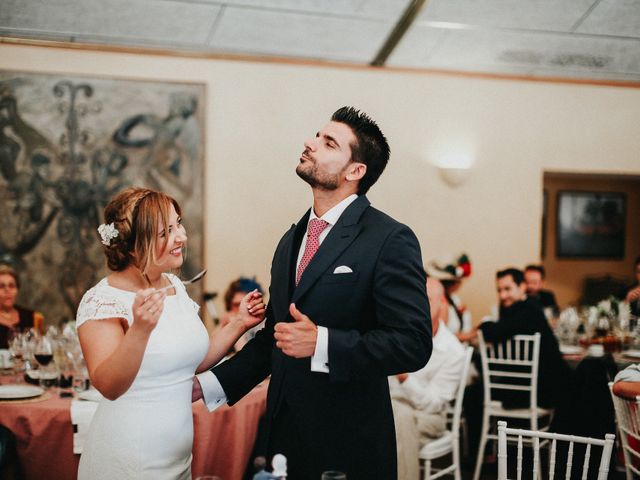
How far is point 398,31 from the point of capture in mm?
5832

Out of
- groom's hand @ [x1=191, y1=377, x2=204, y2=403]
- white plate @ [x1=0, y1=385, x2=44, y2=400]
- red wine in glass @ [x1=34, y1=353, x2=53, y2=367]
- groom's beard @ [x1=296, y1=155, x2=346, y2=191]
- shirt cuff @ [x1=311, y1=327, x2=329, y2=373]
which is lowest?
white plate @ [x1=0, y1=385, x2=44, y2=400]

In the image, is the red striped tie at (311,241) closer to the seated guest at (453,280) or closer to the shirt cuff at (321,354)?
the shirt cuff at (321,354)

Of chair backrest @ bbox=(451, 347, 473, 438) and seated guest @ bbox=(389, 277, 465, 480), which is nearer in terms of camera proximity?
seated guest @ bbox=(389, 277, 465, 480)

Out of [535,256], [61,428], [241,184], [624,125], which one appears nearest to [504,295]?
[535,256]

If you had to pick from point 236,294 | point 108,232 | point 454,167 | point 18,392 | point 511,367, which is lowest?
point 511,367

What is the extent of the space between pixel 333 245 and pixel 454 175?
4.83m

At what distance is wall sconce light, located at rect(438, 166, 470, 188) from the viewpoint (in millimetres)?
6555

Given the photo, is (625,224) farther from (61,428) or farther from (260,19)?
(61,428)

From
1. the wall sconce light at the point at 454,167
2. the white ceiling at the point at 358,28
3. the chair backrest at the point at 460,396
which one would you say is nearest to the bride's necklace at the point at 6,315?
the white ceiling at the point at 358,28

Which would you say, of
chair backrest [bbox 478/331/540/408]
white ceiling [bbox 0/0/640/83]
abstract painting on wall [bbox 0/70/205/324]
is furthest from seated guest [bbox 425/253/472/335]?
abstract painting on wall [bbox 0/70/205/324]

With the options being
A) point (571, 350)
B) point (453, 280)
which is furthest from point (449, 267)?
point (571, 350)

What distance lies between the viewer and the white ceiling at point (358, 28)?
17.5ft

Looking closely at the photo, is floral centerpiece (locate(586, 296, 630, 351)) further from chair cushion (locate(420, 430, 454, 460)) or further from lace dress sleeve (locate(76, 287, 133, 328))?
lace dress sleeve (locate(76, 287, 133, 328))

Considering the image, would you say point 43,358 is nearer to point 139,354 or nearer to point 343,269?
point 139,354
